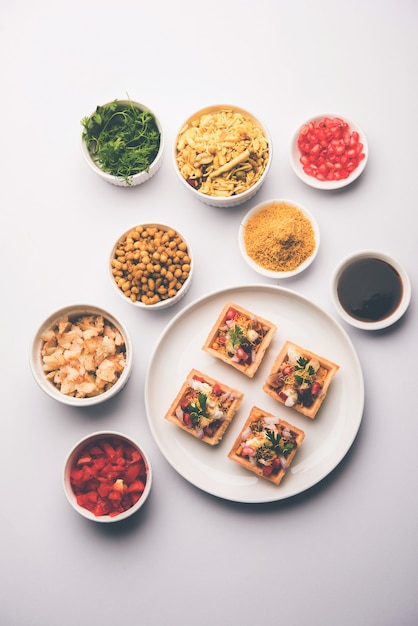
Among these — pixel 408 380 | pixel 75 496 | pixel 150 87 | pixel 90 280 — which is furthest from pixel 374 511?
pixel 150 87

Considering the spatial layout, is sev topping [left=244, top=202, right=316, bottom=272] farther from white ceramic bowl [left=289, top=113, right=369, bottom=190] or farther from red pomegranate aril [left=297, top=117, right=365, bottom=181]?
red pomegranate aril [left=297, top=117, right=365, bottom=181]

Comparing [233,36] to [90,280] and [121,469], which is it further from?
[121,469]

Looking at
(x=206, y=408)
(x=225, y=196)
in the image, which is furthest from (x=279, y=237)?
(x=206, y=408)

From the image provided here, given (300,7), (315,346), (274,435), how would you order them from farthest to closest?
1. (300,7)
2. (315,346)
3. (274,435)

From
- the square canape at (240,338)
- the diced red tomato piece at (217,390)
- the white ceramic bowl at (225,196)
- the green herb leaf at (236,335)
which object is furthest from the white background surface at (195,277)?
the diced red tomato piece at (217,390)

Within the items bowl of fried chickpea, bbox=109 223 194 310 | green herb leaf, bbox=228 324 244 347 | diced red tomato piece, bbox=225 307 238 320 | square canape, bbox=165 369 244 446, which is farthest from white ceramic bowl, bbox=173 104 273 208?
square canape, bbox=165 369 244 446
